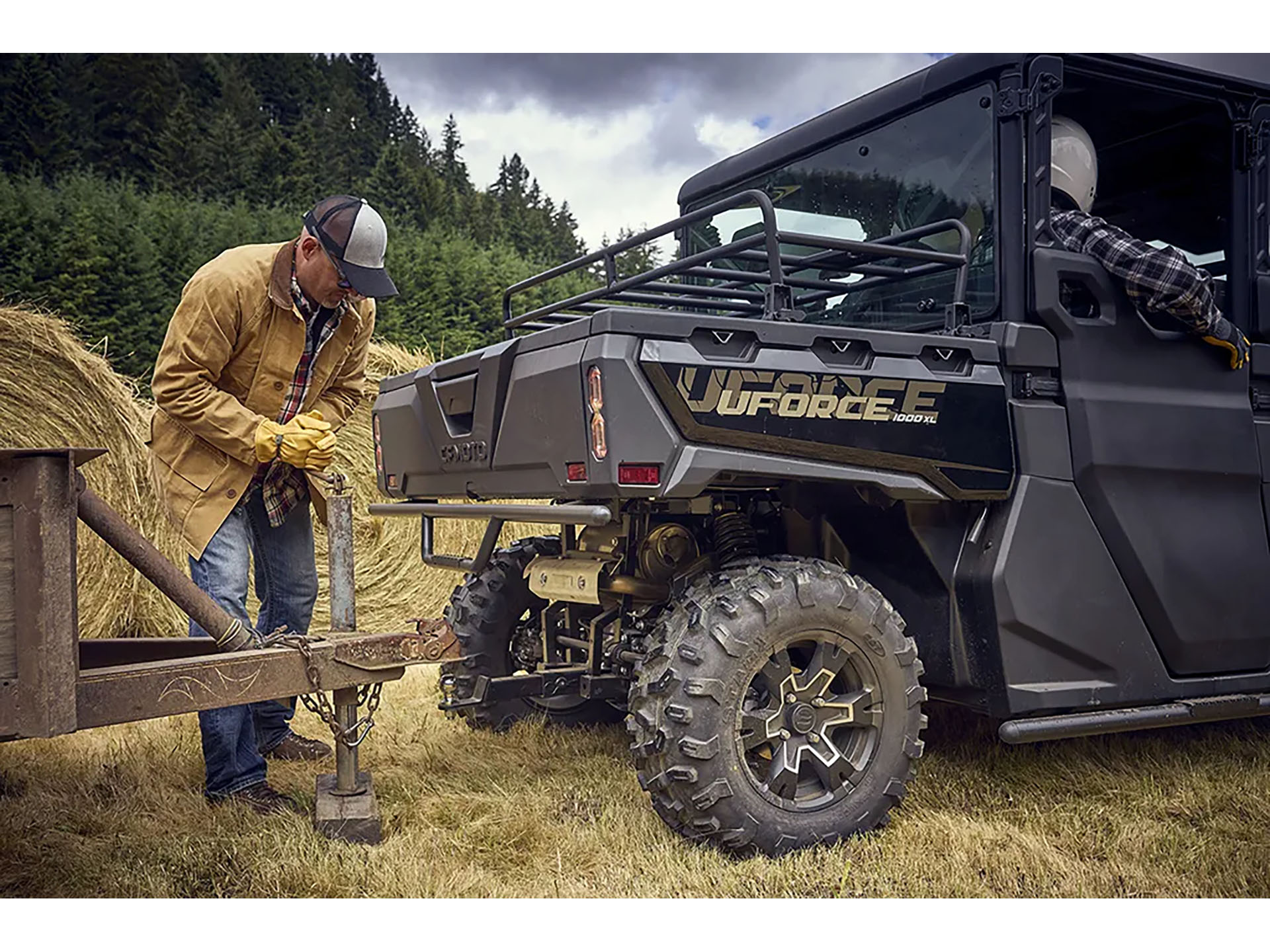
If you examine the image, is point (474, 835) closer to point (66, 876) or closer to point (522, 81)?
point (66, 876)

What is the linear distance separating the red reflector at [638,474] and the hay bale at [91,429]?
3059 millimetres

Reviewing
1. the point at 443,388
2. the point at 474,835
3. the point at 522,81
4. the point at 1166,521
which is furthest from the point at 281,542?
the point at 1166,521

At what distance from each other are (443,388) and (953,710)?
207cm

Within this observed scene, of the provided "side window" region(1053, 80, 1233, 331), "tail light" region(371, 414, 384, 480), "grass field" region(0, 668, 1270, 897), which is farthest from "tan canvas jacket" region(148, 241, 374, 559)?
"side window" region(1053, 80, 1233, 331)

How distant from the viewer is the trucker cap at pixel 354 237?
3.13 metres

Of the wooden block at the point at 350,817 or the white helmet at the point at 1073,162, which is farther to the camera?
the white helmet at the point at 1073,162

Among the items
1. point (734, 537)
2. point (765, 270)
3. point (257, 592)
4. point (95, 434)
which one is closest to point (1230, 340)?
point (734, 537)

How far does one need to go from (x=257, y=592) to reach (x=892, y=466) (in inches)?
80.5

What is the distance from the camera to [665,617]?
2.82 meters

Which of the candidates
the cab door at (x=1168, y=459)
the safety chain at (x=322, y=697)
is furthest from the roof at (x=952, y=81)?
the safety chain at (x=322, y=697)

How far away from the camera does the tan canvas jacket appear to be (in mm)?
3150

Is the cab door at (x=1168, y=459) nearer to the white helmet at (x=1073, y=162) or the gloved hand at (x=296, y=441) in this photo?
the white helmet at (x=1073, y=162)

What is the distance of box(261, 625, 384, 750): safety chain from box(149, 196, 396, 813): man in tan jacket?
0.32 meters

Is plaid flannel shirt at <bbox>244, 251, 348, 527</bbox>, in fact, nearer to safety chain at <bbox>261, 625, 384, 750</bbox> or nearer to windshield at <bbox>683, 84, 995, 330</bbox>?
safety chain at <bbox>261, 625, 384, 750</bbox>
